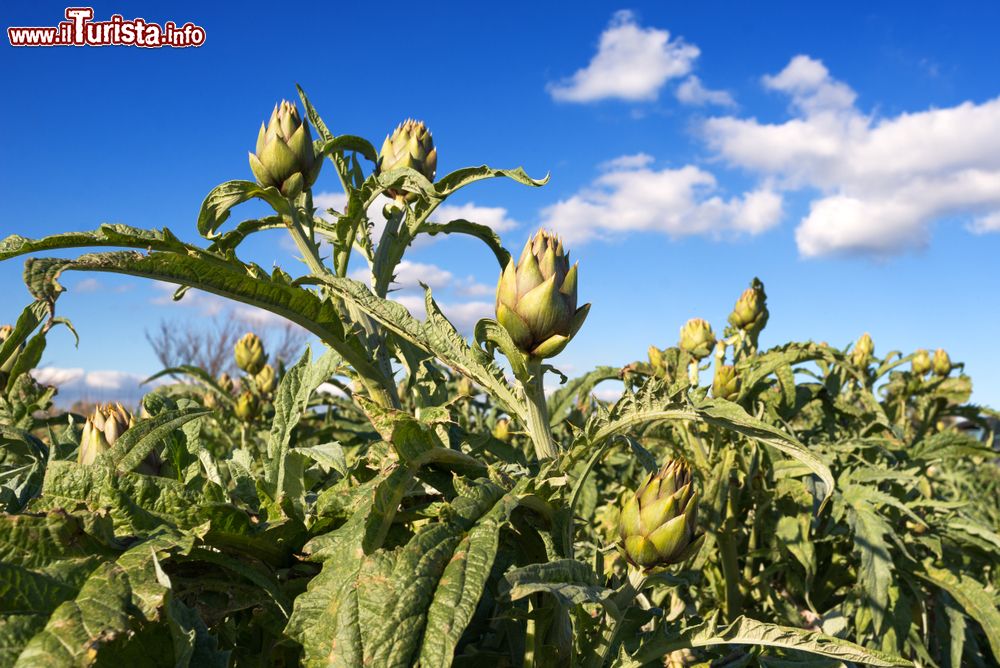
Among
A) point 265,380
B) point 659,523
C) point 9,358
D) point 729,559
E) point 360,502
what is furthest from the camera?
point 265,380

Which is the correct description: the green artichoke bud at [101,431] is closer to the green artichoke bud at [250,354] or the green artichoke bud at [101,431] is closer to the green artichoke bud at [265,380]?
the green artichoke bud at [265,380]

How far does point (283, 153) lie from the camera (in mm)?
1347

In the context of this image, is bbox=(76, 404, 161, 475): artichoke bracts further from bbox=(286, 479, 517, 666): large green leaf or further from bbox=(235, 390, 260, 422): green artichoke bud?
bbox=(235, 390, 260, 422): green artichoke bud

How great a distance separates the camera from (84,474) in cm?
93

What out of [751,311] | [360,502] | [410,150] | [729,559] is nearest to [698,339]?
[751,311]

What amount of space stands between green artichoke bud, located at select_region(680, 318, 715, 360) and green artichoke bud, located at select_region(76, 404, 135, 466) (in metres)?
1.73

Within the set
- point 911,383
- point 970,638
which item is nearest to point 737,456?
point 970,638

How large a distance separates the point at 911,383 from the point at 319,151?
310 centimetres

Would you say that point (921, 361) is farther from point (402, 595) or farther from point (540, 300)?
point (402, 595)

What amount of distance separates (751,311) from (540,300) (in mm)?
1783

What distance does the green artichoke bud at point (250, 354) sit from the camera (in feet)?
10.5

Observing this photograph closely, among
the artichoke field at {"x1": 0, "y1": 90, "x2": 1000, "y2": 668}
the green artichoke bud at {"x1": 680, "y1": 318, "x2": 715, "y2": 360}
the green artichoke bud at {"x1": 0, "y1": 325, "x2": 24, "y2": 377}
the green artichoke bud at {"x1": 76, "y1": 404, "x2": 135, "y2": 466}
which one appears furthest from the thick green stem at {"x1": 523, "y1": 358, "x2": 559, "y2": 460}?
the green artichoke bud at {"x1": 680, "y1": 318, "x2": 715, "y2": 360}

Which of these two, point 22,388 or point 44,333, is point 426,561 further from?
point 22,388

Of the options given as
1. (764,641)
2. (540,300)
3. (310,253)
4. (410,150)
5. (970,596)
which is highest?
(410,150)
